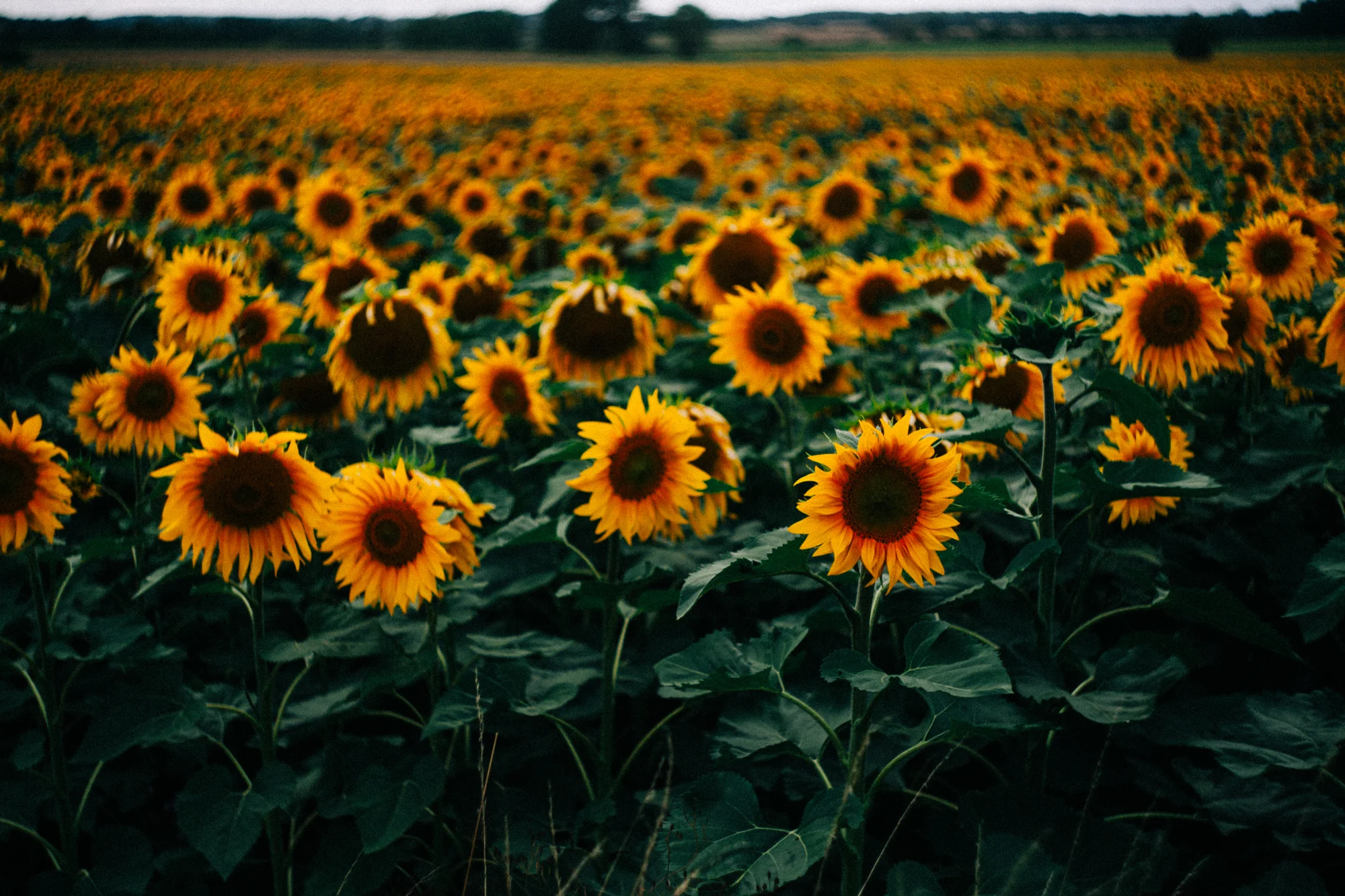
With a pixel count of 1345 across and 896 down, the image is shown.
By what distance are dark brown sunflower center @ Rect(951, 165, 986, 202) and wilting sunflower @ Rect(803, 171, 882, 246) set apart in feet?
2.20

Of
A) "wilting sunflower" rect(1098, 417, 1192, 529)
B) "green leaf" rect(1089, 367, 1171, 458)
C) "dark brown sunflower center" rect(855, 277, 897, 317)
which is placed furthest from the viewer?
"dark brown sunflower center" rect(855, 277, 897, 317)

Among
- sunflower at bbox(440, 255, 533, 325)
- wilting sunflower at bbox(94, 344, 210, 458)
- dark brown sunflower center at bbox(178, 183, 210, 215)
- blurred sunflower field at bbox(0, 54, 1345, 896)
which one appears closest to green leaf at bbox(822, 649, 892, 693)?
blurred sunflower field at bbox(0, 54, 1345, 896)

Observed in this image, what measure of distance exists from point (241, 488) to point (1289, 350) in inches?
138

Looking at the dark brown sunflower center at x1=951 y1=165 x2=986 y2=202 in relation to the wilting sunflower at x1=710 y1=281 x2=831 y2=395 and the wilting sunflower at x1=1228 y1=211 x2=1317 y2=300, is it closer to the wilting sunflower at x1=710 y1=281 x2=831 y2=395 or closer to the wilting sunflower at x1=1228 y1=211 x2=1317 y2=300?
the wilting sunflower at x1=1228 y1=211 x2=1317 y2=300

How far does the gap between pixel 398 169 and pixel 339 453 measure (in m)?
5.89

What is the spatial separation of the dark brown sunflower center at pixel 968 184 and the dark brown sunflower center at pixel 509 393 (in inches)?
147

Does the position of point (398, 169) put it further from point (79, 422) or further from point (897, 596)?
point (897, 596)

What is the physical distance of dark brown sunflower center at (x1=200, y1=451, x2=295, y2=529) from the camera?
2045mm

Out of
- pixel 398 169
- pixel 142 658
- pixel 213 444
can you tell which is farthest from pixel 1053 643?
pixel 398 169

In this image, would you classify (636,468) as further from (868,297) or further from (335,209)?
(335,209)

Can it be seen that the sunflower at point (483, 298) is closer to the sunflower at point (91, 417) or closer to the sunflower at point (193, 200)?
the sunflower at point (91, 417)

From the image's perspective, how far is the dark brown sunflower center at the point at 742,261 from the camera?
365 cm

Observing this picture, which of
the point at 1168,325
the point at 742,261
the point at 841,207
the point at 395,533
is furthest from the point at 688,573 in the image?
the point at 841,207

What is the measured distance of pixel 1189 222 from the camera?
3.95 m
